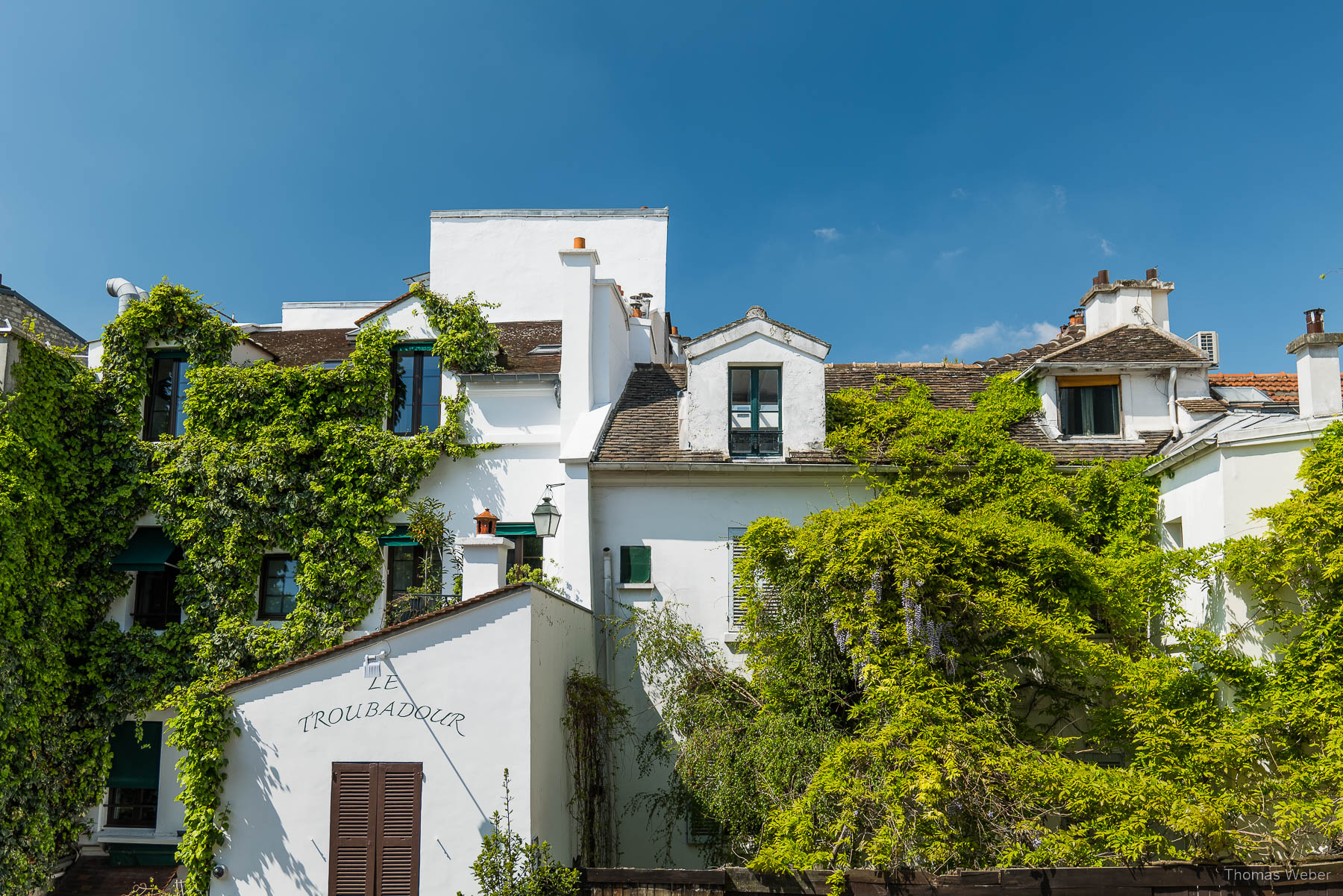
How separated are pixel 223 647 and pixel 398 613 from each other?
9.60 ft

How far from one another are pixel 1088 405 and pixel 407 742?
12707 mm

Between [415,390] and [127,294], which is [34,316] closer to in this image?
[127,294]

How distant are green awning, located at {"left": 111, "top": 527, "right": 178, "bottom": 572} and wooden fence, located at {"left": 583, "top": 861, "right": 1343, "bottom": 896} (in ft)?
32.8

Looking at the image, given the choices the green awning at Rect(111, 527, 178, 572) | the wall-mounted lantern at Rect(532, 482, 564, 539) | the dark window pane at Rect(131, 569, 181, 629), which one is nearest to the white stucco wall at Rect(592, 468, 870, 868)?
the wall-mounted lantern at Rect(532, 482, 564, 539)

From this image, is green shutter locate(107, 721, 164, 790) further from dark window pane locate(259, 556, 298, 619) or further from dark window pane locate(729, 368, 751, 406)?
dark window pane locate(729, 368, 751, 406)

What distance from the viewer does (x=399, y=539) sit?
607 inches

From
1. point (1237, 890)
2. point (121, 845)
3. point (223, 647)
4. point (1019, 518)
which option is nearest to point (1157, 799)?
point (1237, 890)

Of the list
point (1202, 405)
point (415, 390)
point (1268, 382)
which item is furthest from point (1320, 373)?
point (415, 390)

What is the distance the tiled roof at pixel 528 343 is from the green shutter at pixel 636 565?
3.61 meters

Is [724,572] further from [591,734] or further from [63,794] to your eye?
[63,794]

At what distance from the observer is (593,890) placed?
10703 mm

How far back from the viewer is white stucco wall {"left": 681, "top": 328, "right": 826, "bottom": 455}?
15.5m

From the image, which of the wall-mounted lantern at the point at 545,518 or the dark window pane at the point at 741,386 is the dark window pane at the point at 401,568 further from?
the dark window pane at the point at 741,386

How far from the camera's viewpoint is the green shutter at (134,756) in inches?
603
